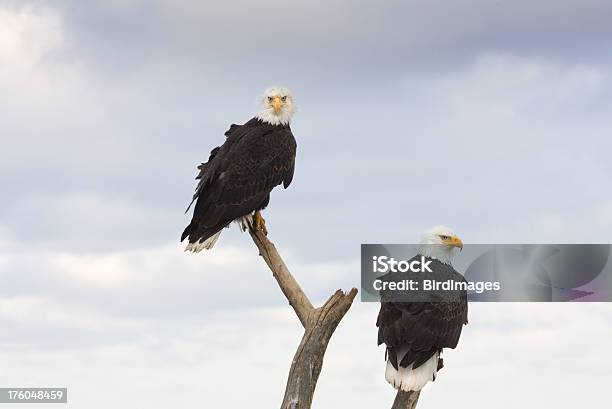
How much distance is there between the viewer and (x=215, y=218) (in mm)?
18703

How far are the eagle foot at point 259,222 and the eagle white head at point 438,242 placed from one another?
2.50m

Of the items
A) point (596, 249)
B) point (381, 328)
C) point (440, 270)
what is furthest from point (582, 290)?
point (381, 328)

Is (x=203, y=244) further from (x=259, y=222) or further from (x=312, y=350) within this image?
(x=312, y=350)

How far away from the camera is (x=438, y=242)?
1836cm

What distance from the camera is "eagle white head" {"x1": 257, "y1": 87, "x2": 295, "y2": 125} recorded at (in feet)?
65.7

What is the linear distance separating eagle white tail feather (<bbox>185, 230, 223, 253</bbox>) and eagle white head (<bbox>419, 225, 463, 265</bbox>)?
10.7 ft

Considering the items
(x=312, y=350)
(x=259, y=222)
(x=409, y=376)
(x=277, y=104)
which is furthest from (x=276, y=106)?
(x=409, y=376)

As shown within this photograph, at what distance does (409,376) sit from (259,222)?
3888mm

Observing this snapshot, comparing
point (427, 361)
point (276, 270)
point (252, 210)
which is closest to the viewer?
point (427, 361)

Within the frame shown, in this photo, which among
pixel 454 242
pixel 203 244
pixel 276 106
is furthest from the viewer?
pixel 276 106

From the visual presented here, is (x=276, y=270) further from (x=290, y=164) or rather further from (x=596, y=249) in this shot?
(x=596, y=249)

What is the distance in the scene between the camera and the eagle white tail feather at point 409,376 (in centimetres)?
1644

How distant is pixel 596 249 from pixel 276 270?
5.44 m

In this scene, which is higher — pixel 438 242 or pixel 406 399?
pixel 438 242
